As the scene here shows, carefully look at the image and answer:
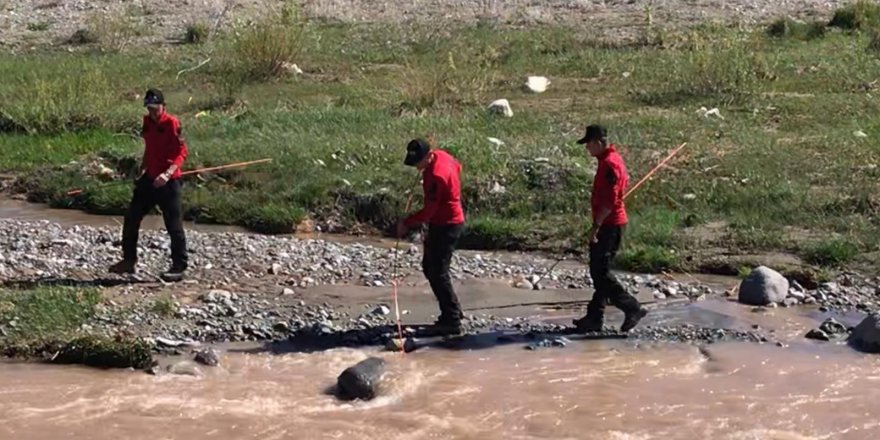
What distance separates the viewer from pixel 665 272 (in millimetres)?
12820

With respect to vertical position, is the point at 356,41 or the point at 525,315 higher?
the point at 356,41

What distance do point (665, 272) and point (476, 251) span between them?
6.39 feet

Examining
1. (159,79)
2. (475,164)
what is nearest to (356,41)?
(159,79)

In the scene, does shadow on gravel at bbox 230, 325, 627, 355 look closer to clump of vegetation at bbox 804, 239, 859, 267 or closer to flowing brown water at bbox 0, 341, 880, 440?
flowing brown water at bbox 0, 341, 880, 440

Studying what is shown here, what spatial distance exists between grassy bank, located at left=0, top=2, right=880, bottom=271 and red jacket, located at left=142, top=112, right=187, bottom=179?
312 cm

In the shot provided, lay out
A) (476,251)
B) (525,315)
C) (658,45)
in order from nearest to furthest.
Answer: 1. (525,315)
2. (476,251)
3. (658,45)

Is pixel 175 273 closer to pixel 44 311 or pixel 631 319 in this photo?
pixel 44 311

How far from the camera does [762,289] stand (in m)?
11.7

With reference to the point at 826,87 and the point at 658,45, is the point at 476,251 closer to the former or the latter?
the point at 826,87

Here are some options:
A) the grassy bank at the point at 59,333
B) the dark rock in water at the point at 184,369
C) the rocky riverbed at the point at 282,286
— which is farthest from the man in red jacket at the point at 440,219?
the grassy bank at the point at 59,333

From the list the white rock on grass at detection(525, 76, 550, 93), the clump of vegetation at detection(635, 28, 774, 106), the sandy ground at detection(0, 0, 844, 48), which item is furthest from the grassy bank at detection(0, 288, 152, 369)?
the sandy ground at detection(0, 0, 844, 48)

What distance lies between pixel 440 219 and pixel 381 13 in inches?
803

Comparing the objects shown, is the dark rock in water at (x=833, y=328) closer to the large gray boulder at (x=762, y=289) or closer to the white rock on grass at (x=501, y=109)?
the large gray boulder at (x=762, y=289)

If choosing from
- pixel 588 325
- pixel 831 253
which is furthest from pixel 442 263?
pixel 831 253
